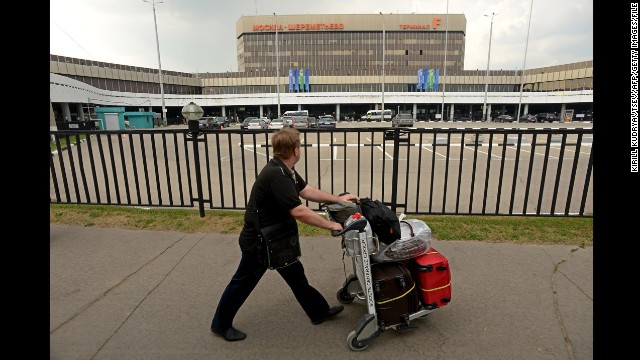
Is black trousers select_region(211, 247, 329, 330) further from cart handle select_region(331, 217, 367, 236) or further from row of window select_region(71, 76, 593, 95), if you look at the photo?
row of window select_region(71, 76, 593, 95)

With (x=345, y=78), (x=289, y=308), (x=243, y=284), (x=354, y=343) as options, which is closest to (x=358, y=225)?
(x=354, y=343)

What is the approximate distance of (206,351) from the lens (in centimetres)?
237

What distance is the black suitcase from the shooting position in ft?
7.59

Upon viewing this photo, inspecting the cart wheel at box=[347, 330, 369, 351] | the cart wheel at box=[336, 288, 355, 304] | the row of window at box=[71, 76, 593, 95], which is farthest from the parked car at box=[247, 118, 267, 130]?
the row of window at box=[71, 76, 593, 95]

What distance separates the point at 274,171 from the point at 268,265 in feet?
2.30

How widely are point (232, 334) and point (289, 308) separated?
22.5 inches

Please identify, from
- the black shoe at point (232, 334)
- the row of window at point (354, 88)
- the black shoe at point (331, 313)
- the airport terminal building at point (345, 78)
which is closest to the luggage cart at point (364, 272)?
the black shoe at point (331, 313)

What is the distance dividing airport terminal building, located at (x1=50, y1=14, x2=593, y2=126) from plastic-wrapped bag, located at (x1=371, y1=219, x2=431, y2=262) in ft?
177

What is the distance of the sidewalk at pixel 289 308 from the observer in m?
2.36

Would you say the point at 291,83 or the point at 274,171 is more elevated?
the point at 291,83

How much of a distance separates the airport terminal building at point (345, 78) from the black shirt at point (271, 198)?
53830 mm

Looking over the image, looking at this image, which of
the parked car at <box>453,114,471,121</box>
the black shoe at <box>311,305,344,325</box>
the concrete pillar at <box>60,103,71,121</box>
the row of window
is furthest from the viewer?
the row of window
